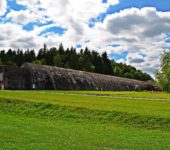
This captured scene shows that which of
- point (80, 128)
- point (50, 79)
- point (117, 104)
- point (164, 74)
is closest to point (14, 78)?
point (50, 79)

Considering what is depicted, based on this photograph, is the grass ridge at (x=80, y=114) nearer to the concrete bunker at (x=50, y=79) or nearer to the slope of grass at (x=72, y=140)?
the slope of grass at (x=72, y=140)

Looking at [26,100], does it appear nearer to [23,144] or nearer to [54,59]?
[23,144]

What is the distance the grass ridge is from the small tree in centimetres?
6098

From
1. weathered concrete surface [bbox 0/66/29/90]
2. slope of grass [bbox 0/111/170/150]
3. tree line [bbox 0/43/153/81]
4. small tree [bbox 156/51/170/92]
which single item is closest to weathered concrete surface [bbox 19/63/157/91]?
weathered concrete surface [bbox 0/66/29/90]

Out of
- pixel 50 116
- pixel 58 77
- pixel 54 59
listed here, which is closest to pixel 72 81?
pixel 58 77

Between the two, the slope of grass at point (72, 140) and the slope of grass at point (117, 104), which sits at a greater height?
the slope of grass at point (117, 104)

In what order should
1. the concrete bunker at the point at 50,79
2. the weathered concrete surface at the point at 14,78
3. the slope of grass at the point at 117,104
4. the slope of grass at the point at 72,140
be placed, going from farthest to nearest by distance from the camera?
1. the concrete bunker at the point at 50,79
2. the weathered concrete surface at the point at 14,78
3. the slope of grass at the point at 117,104
4. the slope of grass at the point at 72,140

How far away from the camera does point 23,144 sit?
45.2 ft

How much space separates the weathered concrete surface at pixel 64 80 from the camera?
2737 inches

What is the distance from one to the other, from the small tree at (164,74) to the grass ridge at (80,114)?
61.0 meters

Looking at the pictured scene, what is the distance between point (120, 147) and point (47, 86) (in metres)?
60.1

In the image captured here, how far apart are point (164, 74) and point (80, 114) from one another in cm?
6536

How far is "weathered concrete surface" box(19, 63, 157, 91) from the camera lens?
6952 cm

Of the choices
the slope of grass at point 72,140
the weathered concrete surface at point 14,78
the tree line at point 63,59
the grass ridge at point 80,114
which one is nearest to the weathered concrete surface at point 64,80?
the weathered concrete surface at point 14,78
